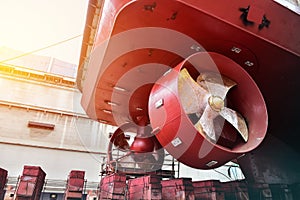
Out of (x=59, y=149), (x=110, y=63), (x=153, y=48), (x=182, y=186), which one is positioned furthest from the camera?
(x=59, y=149)

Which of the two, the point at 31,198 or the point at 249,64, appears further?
the point at 249,64

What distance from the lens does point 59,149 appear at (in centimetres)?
1073

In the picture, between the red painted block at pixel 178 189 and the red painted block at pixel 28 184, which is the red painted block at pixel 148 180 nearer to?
the red painted block at pixel 178 189

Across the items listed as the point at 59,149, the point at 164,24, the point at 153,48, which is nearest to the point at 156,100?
the point at 153,48

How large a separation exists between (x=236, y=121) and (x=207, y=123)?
61cm

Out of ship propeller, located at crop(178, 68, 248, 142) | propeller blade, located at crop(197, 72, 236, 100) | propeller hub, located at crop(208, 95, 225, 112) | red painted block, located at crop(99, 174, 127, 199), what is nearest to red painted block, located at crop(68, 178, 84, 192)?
red painted block, located at crop(99, 174, 127, 199)

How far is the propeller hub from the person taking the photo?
10.8 feet

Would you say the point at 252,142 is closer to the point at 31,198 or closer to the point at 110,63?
the point at 110,63

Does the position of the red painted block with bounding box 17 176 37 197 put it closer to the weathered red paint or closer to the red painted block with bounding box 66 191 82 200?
the red painted block with bounding box 66 191 82 200

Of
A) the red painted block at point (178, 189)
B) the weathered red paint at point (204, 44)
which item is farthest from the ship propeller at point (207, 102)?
the red painted block at point (178, 189)

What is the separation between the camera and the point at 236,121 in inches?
137

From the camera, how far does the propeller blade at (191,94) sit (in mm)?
3295

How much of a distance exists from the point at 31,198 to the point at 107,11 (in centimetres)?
318

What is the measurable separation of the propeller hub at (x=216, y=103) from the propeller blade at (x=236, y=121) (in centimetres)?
9
